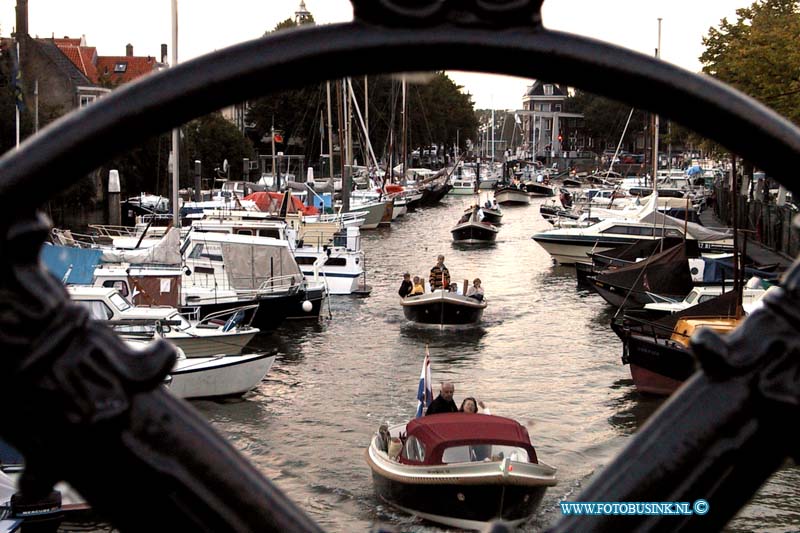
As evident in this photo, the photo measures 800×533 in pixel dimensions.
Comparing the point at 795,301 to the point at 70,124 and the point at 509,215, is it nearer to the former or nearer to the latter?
→ the point at 70,124

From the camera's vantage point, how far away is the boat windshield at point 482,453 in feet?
48.4

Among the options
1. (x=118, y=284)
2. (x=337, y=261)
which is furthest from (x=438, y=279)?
(x=118, y=284)

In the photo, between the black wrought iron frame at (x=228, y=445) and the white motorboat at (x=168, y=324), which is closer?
the black wrought iron frame at (x=228, y=445)

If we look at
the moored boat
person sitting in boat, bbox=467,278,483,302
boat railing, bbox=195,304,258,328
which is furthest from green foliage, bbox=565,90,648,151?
boat railing, bbox=195,304,258,328

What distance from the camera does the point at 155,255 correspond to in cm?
2609

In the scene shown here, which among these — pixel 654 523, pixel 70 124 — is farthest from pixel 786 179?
pixel 70 124

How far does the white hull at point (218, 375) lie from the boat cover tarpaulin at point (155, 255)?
18.2ft

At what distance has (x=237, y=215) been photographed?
3722 cm

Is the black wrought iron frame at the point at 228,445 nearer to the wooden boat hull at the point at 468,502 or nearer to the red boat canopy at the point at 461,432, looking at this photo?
the wooden boat hull at the point at 468,502

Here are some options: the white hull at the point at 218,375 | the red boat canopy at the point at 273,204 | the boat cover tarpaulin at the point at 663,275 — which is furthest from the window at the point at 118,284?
the red boat canopy at the point at 273,204

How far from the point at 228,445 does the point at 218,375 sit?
1958 centimetres

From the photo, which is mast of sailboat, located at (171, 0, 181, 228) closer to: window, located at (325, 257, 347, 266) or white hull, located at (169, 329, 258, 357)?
window, located at (325, 257, 347, 266)

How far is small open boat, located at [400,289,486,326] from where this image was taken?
29531mm

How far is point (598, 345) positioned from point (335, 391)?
791cm
